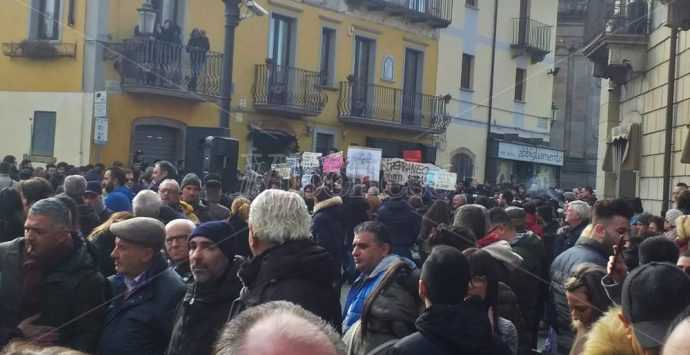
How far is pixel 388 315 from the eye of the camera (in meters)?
4.88

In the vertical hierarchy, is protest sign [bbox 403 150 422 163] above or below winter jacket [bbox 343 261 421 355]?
above

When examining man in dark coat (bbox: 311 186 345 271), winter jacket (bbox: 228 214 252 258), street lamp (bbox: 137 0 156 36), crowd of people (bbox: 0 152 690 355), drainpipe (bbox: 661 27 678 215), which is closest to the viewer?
crowd of people (bbox: 0 152 690 355)

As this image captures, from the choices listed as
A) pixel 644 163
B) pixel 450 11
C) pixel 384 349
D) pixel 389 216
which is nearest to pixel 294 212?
pixel 384 349

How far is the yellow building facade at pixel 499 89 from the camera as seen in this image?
3406cm

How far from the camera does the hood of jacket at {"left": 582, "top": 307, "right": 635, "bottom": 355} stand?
3.44 meters

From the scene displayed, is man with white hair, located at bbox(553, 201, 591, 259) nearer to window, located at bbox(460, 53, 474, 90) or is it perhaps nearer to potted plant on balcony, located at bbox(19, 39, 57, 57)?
potted plant on balcony, located at bbox(19, 39, 57, 57)

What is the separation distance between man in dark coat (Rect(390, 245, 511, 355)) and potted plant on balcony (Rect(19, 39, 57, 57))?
64.3 ft

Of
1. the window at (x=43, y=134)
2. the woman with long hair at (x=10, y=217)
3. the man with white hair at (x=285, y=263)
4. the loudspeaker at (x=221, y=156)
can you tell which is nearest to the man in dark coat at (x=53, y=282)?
the man with white hair at (x=285, y=263)

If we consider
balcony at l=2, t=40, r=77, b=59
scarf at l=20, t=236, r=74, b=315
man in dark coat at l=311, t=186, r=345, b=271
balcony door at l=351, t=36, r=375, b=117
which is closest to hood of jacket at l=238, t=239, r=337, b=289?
scarf at l=20, t=236, r=74, b=315

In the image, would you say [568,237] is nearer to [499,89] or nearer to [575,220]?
[575,220]

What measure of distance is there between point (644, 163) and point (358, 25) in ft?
43.7

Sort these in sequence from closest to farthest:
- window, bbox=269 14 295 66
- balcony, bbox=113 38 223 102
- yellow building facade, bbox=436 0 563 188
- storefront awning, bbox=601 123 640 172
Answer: storefront awning, bbox=601 123 640 172 → balcony, bbox=113 38 223 102 → window, bbox=269 14 295 66 → yellow building facade, bbox=436 0 563 188

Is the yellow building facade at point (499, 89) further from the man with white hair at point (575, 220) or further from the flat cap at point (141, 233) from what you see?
the flat cap at point (141, 233)

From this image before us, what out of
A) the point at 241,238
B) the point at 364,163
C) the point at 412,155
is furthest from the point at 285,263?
the point at 412,155
